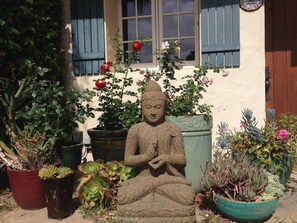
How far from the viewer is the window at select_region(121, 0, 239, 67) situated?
406cm

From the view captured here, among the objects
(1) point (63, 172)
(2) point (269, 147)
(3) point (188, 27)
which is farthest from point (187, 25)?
(1) point (63, 172)

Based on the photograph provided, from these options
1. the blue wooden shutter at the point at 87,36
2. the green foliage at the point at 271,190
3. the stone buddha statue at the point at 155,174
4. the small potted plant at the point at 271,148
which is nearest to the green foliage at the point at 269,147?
the small potted plant at the point at 271,148

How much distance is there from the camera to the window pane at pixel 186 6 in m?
4.46

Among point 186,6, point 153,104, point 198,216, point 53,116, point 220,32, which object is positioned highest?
point 186,6

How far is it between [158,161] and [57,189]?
3.19 ft

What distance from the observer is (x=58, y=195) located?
109 inches

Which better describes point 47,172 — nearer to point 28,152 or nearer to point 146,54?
point 28,152

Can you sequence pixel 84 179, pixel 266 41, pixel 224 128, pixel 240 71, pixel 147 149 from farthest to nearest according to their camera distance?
pixel 266 41 < pixel 240 71 < pixel 224 128 < pixel 84 179 < pixel 147 149

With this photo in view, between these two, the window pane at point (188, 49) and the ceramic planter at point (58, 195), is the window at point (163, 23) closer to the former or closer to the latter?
the window pane at point (188, 49)

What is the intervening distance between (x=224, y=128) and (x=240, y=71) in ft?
2.78

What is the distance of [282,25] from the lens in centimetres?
436

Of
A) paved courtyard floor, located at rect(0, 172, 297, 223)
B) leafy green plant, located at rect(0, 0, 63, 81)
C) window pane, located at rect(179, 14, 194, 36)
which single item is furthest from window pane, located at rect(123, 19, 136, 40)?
paved courtyard floor, located at rect(0, 172, 297, 223)

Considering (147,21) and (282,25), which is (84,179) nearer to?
(147,21)

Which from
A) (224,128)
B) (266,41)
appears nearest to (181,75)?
(224,128)
